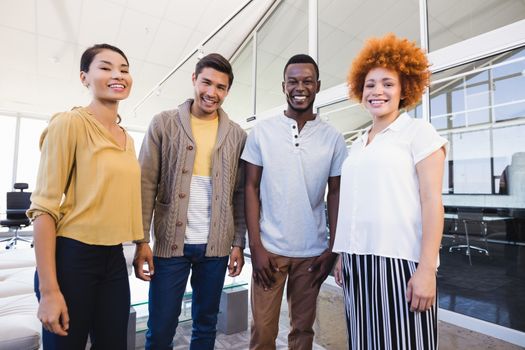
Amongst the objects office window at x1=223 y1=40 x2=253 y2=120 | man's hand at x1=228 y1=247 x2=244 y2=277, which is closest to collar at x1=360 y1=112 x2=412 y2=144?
man's hand at x1=228 y1=247 x2=244 y2=277

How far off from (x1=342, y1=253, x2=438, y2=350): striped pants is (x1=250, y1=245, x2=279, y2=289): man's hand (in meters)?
0.34

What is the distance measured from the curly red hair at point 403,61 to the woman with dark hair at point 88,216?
102 cm

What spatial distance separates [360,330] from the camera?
1.09 m

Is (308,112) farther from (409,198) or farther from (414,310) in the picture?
(414,310)

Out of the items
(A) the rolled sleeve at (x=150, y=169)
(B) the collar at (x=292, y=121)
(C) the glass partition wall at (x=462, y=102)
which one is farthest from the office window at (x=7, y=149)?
(B) the collar at (x=292, y=121)

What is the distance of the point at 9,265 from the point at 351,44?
450 cm

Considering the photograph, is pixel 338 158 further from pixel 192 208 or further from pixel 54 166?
pixel 54 166

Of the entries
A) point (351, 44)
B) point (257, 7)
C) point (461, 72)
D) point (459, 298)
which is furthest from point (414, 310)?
point (257, 7)

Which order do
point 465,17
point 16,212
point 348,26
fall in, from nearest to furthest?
1. point 465,17
2. point 348,26
3. point 16,212

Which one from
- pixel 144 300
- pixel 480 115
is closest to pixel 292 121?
pixel 144 300

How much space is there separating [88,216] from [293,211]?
793mm

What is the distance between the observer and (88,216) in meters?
1.01

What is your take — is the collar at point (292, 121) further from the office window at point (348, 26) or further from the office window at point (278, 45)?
the office window at point (278, 45)

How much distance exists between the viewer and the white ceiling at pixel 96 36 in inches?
169
